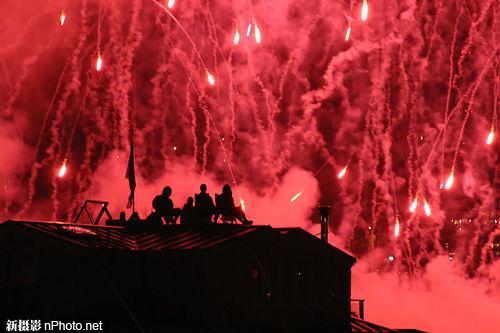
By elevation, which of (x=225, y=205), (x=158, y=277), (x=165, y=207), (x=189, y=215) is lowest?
(x=158, y=277)

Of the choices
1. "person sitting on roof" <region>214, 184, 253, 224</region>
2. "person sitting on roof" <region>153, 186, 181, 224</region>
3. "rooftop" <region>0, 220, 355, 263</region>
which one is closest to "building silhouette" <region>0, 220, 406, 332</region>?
"rooftop" <region>0, 220, 355, 263</region>

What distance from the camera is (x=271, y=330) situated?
22.0 meters

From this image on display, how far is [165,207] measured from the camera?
76.5 feet

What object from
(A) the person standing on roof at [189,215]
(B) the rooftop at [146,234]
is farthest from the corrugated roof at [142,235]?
(A) the person standing on roof at [189,215]

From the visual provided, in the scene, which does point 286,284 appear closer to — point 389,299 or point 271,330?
point 271,330

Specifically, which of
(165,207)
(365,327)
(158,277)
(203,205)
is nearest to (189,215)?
(203,205)

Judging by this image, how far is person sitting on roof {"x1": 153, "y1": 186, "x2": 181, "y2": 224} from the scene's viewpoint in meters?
23.2

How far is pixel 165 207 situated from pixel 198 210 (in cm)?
104

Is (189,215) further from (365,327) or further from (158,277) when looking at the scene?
(365,327)

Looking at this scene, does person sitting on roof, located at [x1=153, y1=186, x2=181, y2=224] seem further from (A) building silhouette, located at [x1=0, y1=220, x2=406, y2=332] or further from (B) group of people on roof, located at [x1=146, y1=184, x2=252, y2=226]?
(A) building silhouette, located at [x1=0, y1=220, x2=406, y2=332]

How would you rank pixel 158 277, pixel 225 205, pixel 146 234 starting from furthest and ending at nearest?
pixel 225 205 → pixel 146 234 → pixel 158 277

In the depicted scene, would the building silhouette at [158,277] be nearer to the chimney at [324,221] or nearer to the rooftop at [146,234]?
the rooftop at [146,234]

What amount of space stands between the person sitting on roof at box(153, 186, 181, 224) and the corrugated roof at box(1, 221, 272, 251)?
0.61 meters

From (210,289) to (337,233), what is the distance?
30.0 m
